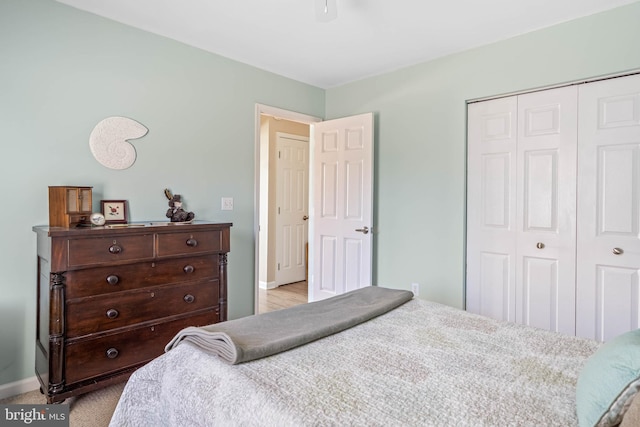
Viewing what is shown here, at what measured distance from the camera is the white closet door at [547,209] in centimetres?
257

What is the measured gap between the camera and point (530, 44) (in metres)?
2.69

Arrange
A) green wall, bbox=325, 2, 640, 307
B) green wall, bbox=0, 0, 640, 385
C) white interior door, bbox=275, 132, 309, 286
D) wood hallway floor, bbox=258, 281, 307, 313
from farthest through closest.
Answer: white interior door, bbox=275, 132, 309, 286 < wood hallway floor, bbox=258, 281, 307, 313 < green wall, bbox=325, 2, 640, 307 < green wall, bbox=0, 0, 640, 385

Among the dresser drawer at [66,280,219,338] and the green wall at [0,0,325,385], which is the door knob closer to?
the green wall at [0,0,325,385]

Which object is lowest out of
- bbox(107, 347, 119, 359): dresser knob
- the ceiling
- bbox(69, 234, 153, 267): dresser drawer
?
bbox(107, 347, 119, 359): dresser knob

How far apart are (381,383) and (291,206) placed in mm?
4202

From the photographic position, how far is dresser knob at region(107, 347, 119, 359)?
207 cm

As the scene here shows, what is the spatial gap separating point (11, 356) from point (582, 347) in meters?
3.02

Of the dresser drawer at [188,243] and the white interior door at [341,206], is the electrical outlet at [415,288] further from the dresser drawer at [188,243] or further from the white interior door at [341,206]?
the dresser drawer at [188,243]

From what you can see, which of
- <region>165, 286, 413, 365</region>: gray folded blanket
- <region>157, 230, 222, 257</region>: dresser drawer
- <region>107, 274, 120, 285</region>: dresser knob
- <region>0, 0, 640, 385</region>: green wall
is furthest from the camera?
<region>157, 230, 222, 257</region>: dresser drawer

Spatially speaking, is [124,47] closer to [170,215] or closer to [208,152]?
[208,152]

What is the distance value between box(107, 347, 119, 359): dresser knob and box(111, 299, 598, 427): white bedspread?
2.88 feet

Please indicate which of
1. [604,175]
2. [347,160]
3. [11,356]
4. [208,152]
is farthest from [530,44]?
[11,356]

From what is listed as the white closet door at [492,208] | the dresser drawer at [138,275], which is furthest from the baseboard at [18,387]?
the white closet door at [492,208]

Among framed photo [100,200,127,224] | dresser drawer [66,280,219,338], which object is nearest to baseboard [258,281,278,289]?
dresser drawer [66,280,219,338]
